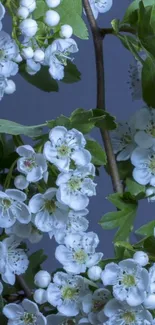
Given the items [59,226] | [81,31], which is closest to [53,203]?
[59,226]

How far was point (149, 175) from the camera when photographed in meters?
0.76

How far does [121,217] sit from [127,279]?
0.24ft

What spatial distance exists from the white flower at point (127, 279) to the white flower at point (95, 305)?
0.05 ft

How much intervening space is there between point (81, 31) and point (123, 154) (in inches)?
4.9

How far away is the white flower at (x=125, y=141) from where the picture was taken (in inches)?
30.3

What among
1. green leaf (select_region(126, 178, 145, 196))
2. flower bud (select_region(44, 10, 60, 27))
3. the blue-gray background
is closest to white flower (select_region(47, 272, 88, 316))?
green leaf (select_region(126, 178, 145, 196))

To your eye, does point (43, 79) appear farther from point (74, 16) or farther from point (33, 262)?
point (33, 262)

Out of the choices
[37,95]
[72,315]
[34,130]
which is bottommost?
[37,95]

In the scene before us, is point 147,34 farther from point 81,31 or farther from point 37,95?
point 37,95

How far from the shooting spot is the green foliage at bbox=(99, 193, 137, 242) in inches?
28.2

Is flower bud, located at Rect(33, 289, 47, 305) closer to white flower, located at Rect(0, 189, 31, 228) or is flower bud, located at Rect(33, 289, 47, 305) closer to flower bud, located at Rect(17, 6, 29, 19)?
white flower, located at Rect(0, 189, 31, 228)

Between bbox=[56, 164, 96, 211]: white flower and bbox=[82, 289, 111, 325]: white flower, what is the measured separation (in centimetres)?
7

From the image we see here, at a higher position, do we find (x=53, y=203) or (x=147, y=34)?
(x=147, y=34)

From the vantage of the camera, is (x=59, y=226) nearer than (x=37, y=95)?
Yes
